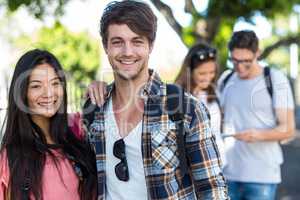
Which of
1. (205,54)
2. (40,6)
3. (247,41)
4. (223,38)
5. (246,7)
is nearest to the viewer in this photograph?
(247,41)

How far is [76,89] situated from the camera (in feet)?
17.9

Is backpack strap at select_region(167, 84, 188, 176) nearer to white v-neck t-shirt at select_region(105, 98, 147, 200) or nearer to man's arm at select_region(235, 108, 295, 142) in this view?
white v-neck t-shirt at select_region(105, 98, 147, 200)

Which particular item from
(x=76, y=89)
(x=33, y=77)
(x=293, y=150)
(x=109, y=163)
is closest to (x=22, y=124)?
(x=33, y=77)

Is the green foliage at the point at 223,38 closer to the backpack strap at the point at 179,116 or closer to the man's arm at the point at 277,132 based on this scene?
the man's arm at the point at 277,132

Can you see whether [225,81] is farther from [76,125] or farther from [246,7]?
[76,125]

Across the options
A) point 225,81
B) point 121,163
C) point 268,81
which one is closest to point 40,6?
point 225,81

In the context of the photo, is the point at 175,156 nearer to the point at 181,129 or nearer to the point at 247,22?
the point at 181,129

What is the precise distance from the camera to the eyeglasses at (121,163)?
215 cm

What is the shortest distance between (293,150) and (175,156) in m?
10.0

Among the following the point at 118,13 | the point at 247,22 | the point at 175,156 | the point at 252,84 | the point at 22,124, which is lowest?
the point at 175,156

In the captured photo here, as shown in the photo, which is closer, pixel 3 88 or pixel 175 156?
pixel 175 156

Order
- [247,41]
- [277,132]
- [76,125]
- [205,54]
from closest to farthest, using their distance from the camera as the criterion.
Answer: [76,125], [277,132], [247,41], [205,54]

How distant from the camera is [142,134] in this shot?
7.00ft

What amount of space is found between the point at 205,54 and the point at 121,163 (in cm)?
164
